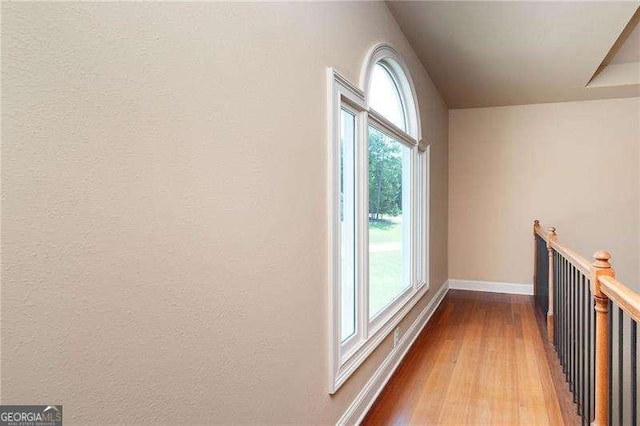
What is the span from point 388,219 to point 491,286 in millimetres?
3097

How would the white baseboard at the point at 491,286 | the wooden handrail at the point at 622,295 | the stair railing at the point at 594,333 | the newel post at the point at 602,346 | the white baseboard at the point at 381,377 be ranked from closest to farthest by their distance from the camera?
the wooden handrail at the point at 622,295
the stair railing at the point at 594,333
the newel post at the point at 602,346
the white baseboard at the point at 381,377
the white baseboard at the point at 491,286

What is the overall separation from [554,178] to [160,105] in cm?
557

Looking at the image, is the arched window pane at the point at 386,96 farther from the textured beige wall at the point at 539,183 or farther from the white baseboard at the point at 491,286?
the white baseboard at the point at 491,286

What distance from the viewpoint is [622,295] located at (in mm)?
1420

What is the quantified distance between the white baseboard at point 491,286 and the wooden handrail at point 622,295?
13.2ft

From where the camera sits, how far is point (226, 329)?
1162 mm

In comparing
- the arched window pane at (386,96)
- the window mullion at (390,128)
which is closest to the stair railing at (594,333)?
the window mullion at (390,128)

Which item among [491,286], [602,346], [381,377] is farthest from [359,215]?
[491,286]

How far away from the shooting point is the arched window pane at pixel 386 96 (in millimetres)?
2791

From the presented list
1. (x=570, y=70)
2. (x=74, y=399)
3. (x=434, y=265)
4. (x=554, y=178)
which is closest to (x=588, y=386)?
(x=74, y=399)

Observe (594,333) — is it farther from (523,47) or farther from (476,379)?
(523,47)

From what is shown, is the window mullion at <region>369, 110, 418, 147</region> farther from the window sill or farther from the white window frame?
the window sill

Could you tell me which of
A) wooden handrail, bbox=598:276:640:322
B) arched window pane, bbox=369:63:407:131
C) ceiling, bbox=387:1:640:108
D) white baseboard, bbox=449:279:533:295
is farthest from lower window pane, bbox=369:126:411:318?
white baseboard, bbox=449:279:533:295

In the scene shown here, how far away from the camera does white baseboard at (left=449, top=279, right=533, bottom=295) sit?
212 inches
